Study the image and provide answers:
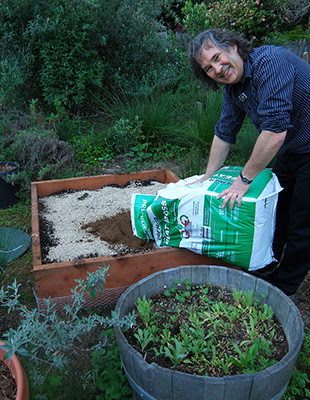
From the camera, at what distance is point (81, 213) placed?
2852 mm

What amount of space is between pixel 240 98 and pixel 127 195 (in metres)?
1.49

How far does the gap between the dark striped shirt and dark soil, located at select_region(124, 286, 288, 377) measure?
921mm

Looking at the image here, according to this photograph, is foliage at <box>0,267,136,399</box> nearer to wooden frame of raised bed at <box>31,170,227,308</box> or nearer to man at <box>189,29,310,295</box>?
wooden frame of raised bed at <box>31,170,227,308</box>

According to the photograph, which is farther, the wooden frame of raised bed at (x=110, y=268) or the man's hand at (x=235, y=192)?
the wooden frame of raised bed at (x=110, y=268)

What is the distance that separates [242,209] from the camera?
1.93 m

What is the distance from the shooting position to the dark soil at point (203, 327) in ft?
4.74

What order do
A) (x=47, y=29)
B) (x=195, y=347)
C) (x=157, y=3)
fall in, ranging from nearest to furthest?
(x=195, y=347), (x=47, y=29), (x=157, y=3)

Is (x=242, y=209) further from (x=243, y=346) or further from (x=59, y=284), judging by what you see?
(x=59, y=284)

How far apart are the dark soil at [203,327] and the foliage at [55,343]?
17 cm

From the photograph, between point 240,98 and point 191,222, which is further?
point 191,222

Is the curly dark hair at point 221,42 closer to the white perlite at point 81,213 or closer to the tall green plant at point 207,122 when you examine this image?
the white perlite at point 81,213

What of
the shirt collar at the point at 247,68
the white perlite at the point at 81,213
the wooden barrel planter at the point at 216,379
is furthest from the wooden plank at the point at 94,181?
the wooden barrel planter at the point at 216,379

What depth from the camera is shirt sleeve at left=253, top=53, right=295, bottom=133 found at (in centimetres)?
166

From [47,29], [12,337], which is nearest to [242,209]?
[12,337]
